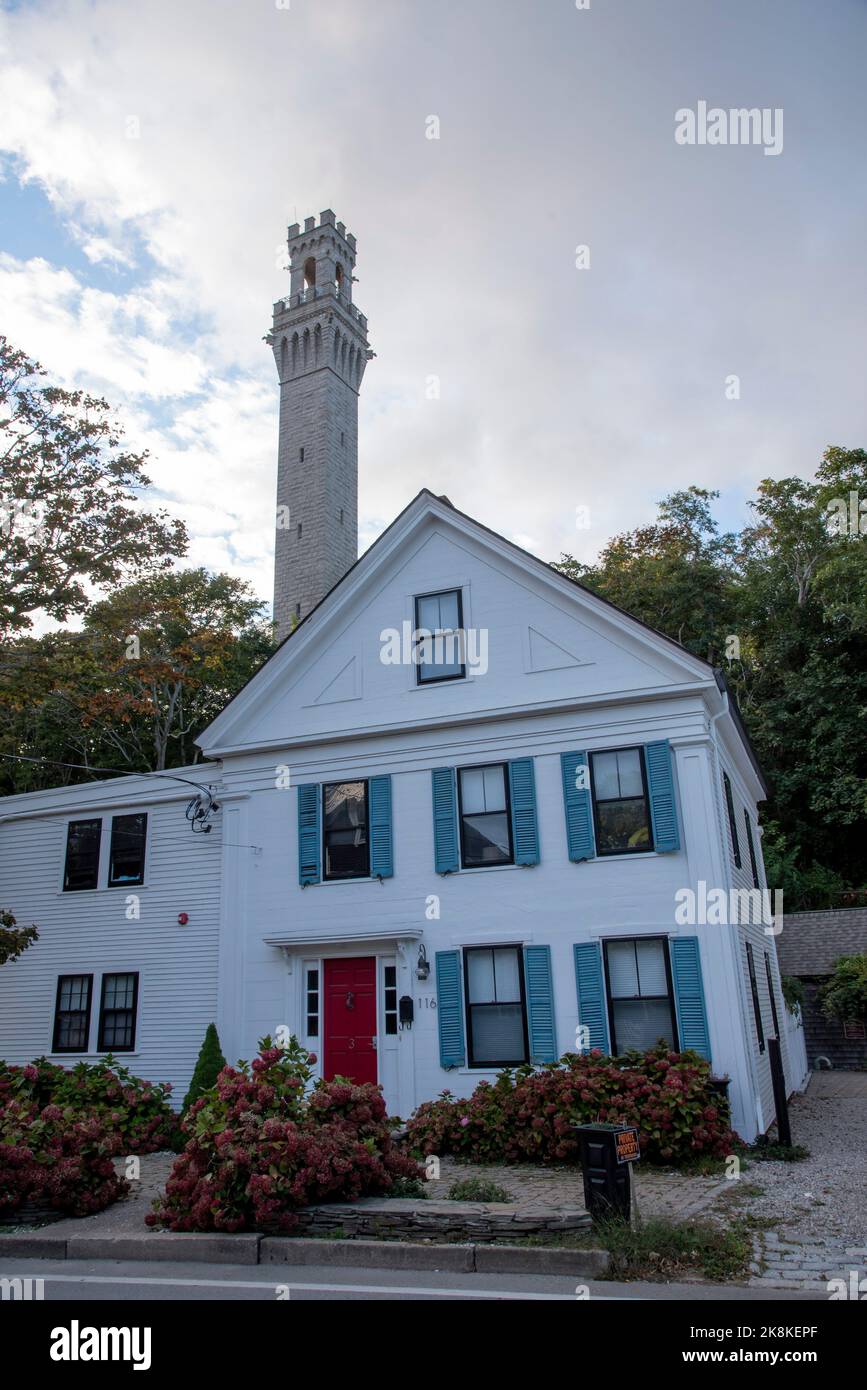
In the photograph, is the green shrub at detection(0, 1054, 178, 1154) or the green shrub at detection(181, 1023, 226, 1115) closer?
the green shrub at detection(0, 1054, 178, 1154)

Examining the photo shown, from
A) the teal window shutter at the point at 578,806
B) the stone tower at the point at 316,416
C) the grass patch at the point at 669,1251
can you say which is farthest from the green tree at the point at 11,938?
the stone tower at the point at 316,416

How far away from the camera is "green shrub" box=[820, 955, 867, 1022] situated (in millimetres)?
23938

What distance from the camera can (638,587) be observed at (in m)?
38.7

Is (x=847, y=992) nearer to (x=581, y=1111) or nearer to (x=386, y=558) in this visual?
(x=581, y=1111)

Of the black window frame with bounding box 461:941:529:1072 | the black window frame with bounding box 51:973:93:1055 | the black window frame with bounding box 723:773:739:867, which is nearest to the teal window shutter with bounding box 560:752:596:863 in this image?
the black window frame with bounding box 461:941:529:1072

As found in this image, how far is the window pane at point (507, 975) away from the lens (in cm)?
1391

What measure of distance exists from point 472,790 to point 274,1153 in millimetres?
7143

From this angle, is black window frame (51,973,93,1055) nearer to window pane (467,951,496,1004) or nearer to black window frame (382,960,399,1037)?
black window frame (382,960,399,1037)

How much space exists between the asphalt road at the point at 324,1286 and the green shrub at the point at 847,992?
1946 cm

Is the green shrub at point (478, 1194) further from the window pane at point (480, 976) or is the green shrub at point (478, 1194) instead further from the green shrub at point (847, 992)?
the green shrub at point (847, 992)

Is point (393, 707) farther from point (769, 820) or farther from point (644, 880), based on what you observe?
point (769, 820)

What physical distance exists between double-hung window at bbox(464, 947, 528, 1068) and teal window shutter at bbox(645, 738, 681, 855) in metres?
2.56

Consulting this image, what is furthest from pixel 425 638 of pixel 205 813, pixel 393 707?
pixel 205 813
